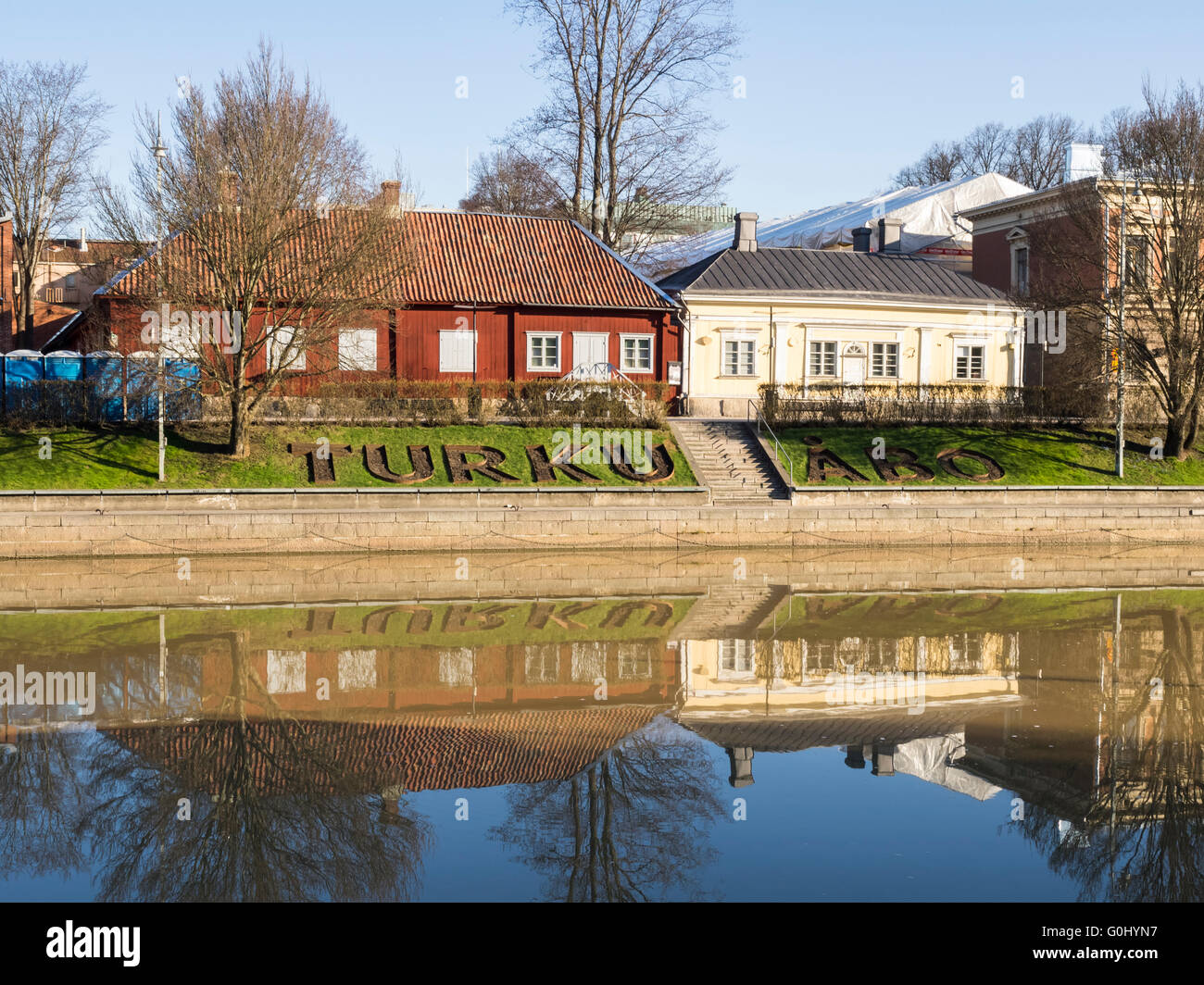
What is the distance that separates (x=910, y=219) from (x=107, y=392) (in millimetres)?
42657

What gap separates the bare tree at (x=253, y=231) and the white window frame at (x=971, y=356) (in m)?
21.2

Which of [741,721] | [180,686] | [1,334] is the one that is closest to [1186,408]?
[741,721]

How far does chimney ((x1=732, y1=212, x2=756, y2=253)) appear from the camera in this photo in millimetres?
40500

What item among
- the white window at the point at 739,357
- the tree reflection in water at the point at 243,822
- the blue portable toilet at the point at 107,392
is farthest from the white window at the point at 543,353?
the tree reflection in water at the point at 243,822

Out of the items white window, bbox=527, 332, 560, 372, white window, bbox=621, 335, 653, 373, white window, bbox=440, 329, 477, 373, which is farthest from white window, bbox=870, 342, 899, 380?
white window, bbox=440, 329, 477, 373

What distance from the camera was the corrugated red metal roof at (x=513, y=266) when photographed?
3403 cm

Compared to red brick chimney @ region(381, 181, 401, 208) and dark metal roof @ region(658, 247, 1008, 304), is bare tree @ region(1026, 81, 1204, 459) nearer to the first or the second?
dark metal roof @ region(658, 247, 1008, 304)

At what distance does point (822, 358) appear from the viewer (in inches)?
1508

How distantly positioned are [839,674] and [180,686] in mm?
7612

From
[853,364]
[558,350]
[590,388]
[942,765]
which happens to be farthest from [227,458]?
[942,765]

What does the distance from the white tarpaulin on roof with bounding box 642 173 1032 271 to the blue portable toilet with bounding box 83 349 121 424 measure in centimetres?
2448

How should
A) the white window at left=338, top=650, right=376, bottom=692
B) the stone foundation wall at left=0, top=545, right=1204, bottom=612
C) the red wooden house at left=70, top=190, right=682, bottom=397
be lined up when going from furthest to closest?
the red wooden house at left=70, top=190, right=682, bottom=397, the stone foundation wall at left=0, top=545, right=1204, bottom=612, the white window at left=338, top=650, right=376, bottom=692

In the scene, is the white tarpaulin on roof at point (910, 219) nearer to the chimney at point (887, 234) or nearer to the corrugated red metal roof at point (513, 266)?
the chimney at point (887, 234)

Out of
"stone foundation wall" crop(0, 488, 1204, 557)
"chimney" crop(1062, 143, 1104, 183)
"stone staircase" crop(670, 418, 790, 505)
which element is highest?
"chimney" crop(1062, 143, 1104, 183)
